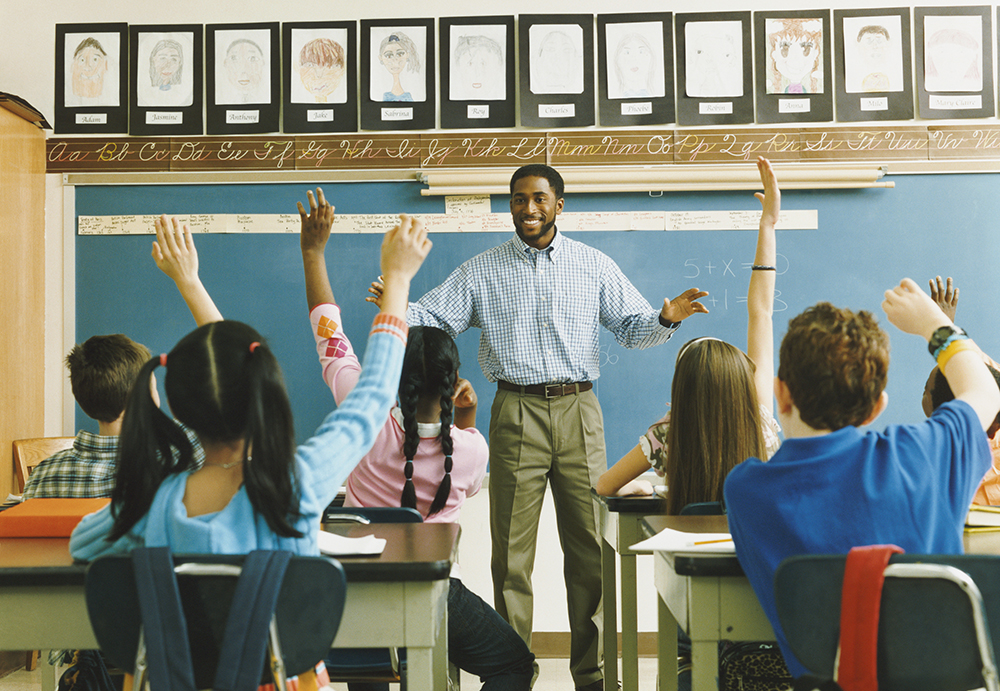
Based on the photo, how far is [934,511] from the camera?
116 centimetres

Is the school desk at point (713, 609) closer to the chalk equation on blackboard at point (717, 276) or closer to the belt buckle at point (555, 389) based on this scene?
the belt buckle at point (555, 389)

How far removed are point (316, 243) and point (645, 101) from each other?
203cm

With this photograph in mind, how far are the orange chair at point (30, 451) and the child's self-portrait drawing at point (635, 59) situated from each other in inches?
110

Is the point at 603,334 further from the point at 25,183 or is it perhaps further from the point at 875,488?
the point at 25,183

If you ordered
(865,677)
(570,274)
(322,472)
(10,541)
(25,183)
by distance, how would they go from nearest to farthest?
(865,677) → (322,472) → (10,541) → (570,274) → (25,183)

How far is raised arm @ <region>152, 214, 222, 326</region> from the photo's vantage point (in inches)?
64.3

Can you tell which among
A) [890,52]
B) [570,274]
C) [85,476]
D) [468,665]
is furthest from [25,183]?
[890,52]

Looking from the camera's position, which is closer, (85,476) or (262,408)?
(262,408)

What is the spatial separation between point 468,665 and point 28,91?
3.26 meters

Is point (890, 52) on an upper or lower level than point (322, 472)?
upper

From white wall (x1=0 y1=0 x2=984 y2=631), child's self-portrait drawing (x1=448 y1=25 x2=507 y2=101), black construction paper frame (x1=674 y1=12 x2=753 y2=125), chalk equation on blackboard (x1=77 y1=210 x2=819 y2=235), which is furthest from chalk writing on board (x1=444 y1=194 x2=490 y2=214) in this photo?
black construction paper frame (x1=674 y1=12 x2=753 y2=125)

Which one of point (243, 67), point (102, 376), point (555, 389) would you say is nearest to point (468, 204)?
point (555, 389)

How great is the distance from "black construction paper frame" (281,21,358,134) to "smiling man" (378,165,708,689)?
100cm

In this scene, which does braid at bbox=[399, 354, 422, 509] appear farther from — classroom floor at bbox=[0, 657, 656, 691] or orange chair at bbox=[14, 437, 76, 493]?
orange chair at bbox=[14, 437, 76, 493]
